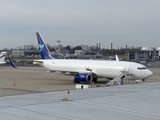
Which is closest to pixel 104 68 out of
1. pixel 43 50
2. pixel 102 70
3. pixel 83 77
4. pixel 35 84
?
pixel 102 70

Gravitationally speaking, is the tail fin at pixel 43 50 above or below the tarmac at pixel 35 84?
above

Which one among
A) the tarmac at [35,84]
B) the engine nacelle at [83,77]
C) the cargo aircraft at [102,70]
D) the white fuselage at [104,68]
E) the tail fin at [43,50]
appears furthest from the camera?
the tail fin at [43,50]

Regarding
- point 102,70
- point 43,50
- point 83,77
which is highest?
point 43,50

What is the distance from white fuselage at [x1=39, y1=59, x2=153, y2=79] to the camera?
33.8 meters

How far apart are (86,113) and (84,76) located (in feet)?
83.6

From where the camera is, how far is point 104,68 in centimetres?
3462

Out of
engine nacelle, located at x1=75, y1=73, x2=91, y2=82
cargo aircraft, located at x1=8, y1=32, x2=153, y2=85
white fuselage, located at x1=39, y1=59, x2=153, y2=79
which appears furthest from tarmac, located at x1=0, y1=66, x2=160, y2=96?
white fuselage, located at x1=39, y1=59, x2=153, y2=79

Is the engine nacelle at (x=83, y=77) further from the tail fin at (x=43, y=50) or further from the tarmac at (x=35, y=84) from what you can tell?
the tail fin at (x=43, y=50)

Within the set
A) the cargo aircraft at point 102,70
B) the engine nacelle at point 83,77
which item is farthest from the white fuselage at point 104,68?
the engine nacelle at point 83,77

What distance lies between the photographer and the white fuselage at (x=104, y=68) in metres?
33.8

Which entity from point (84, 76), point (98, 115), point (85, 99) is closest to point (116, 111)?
point (98, 115)

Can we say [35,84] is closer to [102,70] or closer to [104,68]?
[102,70]

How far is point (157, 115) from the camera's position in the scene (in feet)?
27.8

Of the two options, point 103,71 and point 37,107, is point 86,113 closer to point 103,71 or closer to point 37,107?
point 37,107
